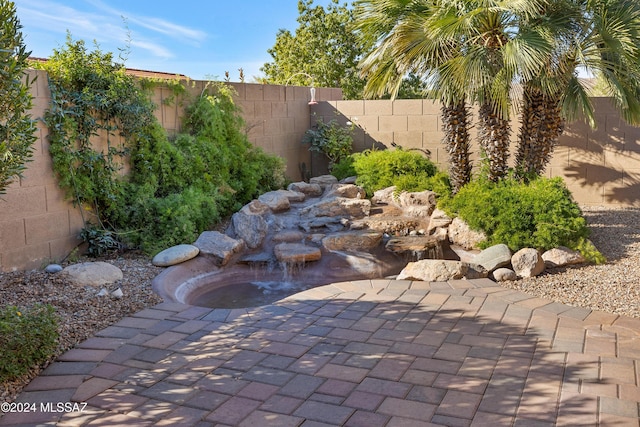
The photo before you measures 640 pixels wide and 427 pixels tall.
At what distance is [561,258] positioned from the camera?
246 inches

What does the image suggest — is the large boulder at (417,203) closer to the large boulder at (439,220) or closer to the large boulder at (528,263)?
the large boulder at (439,220)

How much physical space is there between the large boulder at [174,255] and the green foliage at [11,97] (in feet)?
8.73

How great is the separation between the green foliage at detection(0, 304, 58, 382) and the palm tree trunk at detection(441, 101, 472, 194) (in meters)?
5.92

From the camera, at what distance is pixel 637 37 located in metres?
6.77

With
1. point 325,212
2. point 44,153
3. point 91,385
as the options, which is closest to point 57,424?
point 91,385

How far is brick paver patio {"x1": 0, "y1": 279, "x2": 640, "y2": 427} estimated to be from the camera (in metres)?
3.27

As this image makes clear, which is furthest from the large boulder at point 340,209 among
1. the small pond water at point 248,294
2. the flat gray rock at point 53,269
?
the flat gray rock at point 53,269

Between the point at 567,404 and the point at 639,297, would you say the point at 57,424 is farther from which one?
the point at 639,297

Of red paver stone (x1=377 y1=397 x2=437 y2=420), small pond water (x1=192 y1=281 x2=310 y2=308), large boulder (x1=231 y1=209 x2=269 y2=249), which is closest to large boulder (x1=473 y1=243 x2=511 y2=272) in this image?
small pond water (x1=192 y1=281 x2=310 y2=308)

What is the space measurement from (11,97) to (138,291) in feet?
7.78

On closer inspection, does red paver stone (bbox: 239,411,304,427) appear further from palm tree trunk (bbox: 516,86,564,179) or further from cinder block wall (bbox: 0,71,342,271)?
palm tree trunk (bbox: 516,86,564,179)

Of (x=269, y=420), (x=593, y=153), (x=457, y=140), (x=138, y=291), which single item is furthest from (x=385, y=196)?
(x=269, y=420)

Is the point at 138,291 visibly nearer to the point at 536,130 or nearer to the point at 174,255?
the point at 174,255

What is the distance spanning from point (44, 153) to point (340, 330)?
3.85 meters
